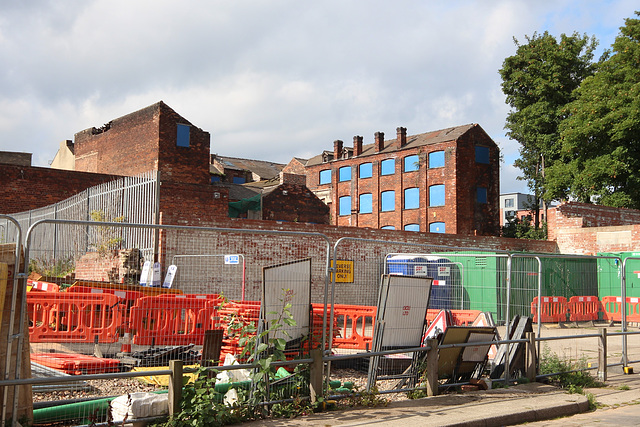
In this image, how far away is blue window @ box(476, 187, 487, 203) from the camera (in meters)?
50.0

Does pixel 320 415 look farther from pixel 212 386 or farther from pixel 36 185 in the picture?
pixel 36 185

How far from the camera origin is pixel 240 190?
42688 mm

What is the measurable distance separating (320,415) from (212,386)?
1.29m

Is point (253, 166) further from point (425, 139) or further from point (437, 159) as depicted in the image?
point (437, 159)

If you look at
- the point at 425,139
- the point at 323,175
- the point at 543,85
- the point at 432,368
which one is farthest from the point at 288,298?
the point at 323,175

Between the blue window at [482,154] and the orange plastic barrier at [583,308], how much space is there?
2919 cm

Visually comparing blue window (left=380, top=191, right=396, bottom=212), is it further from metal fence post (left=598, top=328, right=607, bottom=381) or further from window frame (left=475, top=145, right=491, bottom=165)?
metal fence post (left=598, top=328, right=607, bottom=381)

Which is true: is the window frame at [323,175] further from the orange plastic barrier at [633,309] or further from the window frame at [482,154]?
the orange plastic barrier at [633,309]

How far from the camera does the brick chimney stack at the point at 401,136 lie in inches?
2127

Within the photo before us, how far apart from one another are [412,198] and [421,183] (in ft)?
6.01

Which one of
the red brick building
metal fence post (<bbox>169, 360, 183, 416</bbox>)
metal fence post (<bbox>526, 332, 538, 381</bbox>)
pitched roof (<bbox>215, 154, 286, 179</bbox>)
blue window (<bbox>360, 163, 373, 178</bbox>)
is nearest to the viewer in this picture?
metal fence post (<bbox>169, 360, 183, 416</bbox>)

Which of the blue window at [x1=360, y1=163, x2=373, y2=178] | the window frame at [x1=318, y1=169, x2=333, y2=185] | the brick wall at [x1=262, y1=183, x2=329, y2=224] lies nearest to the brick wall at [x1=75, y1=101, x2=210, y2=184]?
the brick wall at [x1=262, y1=183, x2=329, y2=224]

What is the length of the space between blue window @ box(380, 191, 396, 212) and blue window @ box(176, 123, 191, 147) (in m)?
21.6

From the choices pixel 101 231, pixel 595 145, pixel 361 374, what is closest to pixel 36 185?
pixel 101 231
